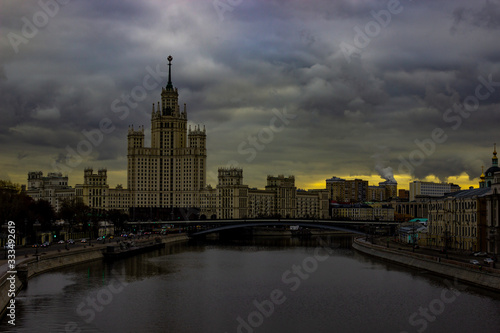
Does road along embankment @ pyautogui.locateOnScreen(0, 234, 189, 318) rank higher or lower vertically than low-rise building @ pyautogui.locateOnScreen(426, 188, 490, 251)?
lower

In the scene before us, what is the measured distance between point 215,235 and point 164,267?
91331 mm

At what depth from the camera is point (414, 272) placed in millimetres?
70188

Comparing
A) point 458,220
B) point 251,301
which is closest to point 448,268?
point 458,220

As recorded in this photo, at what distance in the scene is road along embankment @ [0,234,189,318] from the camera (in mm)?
47844

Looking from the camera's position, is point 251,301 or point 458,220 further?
point 458,220

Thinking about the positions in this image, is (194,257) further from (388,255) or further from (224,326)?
(224,326)

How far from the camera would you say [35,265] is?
212ft

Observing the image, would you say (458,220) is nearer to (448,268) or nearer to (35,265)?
(448,268)

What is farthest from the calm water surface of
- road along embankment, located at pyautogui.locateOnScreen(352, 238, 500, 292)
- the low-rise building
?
the low-rise building

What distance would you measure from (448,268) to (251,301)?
851 inches

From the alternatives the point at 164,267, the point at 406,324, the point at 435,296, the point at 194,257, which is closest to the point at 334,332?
the point at 406,324

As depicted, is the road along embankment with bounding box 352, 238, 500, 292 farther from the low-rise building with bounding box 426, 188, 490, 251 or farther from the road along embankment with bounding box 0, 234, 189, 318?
the road along embankment with bounding box 0, 234, 189, 318

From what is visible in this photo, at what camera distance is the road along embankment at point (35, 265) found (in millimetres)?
47844

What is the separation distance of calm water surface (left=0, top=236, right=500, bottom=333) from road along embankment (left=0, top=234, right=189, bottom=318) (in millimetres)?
1081
